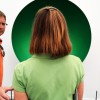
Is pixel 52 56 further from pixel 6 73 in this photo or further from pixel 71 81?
pixel 6 73

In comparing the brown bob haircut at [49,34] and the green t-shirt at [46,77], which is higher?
the brown bob haircut at [49,34]

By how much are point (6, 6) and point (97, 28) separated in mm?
505

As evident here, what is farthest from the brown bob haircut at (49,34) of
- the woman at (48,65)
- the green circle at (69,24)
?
the green circle at (69,24)

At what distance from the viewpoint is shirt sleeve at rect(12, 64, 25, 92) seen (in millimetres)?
635

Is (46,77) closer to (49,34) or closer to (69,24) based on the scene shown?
(49,34)

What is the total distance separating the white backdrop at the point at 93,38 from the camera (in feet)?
4.44

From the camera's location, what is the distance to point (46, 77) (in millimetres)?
646

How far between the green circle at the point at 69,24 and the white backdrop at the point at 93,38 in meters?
0.06

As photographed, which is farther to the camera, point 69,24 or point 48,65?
point 69,24

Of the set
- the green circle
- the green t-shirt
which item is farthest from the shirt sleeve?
the green circle

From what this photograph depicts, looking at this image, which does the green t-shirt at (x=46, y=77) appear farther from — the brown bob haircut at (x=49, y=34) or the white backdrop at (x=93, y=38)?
the white backdrop at (x=93, y=38)

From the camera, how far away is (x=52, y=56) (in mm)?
643

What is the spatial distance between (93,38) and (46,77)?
0.78 metres

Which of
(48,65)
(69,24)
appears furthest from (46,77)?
(69,24)
